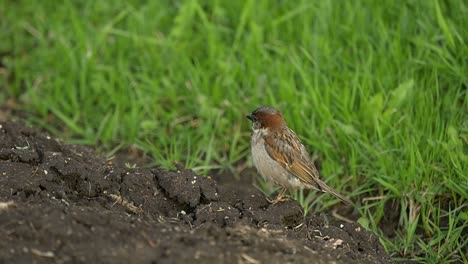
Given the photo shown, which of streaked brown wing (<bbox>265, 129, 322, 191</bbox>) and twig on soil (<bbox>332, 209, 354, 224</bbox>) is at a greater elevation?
streaked brown wing (<bbox>265, 129, 322, 191</bbox>)

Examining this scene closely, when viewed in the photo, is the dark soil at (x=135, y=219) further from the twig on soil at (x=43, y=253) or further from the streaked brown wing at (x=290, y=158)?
the streaked brown wing at (x=290, y=158)

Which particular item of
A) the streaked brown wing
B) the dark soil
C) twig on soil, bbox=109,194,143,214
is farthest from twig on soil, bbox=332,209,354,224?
twig on soil, bbox=109,194,143,214

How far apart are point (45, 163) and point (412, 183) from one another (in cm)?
275

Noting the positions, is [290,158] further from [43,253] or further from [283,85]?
[43,253]

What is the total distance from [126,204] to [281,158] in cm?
131

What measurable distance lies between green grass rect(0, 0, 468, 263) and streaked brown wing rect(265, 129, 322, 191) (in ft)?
1.52

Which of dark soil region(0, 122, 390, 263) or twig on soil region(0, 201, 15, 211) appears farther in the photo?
twig on soil region(0, 201, 15, 211)

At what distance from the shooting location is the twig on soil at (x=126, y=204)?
5.51 m

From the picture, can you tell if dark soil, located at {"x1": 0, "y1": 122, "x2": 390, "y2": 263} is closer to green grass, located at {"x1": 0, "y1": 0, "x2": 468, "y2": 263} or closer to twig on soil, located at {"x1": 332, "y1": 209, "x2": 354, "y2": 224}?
twig on soil, located at {"x1": 332, "y1": 209, "x2": 354, "y2": 224}

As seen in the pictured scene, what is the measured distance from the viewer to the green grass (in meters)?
6.38

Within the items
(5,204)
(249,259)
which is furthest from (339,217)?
(5,204)

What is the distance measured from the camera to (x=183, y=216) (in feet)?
18.1

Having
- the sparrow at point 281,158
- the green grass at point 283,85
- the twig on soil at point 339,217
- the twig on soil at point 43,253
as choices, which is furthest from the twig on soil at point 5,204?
the twig on soil at point 339,217

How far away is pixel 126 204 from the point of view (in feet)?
18.2
